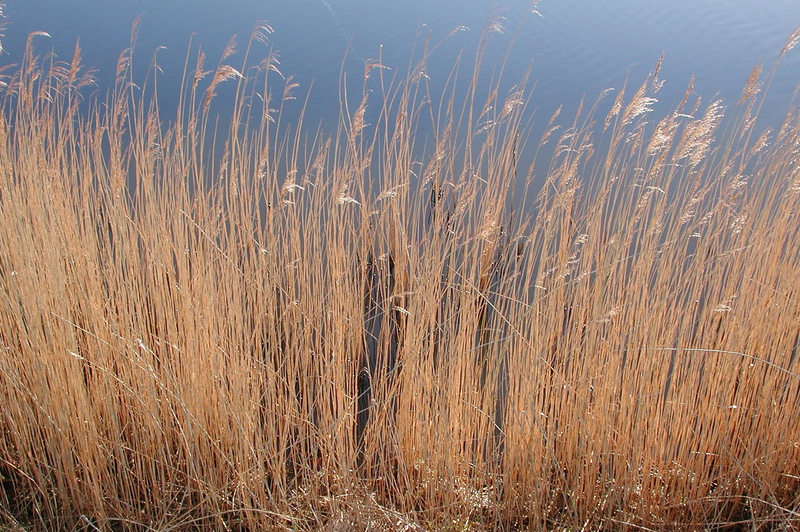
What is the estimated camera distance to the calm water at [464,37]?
5.43 m

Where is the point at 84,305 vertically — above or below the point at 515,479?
above

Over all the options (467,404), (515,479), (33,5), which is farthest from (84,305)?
(33,5)

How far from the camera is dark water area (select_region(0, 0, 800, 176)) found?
5.35 m

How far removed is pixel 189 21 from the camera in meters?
6.71

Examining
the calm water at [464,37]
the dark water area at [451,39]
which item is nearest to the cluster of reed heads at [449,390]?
the dark water area at [451,39]

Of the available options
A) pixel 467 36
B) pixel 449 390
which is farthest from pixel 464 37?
pixel 449 390

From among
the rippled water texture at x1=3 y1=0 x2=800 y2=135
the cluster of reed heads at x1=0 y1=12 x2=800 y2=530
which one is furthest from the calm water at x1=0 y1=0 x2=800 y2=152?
the cluster of reed heads at x1=0 y1=12 x2=800 y2=530

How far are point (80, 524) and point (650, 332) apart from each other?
1.82m

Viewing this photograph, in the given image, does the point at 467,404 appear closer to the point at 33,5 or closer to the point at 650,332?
the point at 650,332

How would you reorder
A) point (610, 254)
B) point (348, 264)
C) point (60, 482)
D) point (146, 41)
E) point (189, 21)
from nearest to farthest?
point (60, 482) → point (610, 254) → point (348, 264) → point (146, 41) → point (189, 21)

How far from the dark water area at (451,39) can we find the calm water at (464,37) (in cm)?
2

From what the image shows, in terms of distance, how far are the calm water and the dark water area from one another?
0.02 metres

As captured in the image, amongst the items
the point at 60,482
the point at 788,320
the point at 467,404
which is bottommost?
the point at 60,482

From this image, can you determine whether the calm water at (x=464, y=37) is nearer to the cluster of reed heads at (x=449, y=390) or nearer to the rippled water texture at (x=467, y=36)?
the rippled water texture at (x=467, y=36)
